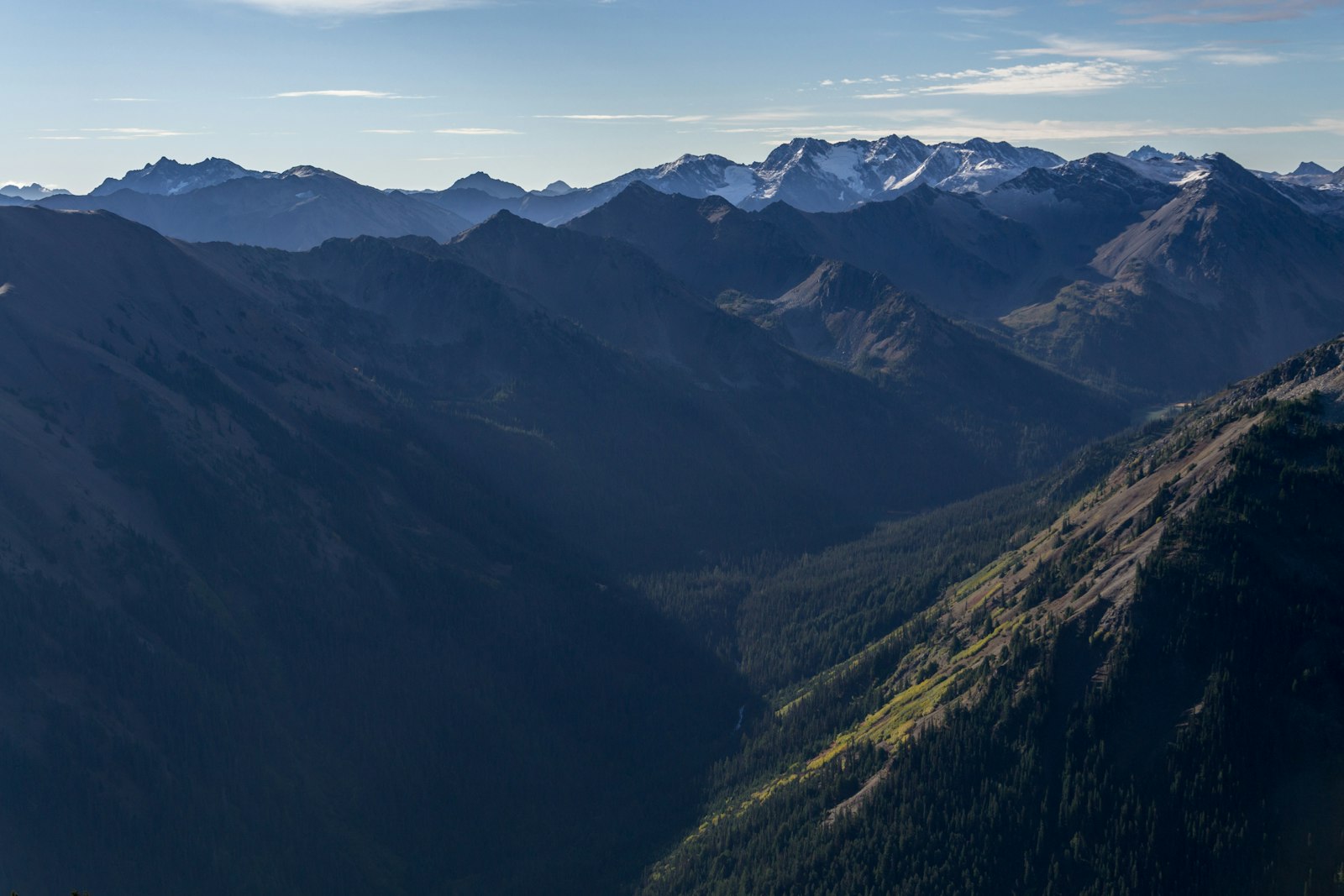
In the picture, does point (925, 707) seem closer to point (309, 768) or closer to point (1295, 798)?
point (1295, 798)

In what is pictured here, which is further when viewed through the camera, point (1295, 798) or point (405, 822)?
point (405, 822)

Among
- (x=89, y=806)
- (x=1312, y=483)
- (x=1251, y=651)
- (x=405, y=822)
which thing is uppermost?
(x=1312, y=483)

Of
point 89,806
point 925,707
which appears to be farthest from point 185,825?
point 925,707

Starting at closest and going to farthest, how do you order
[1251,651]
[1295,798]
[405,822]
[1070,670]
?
[1295,798], [1251,651], [1070,670], [405,822]

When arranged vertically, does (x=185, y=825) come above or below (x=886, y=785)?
below

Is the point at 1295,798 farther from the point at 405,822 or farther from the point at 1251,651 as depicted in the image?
the point at 405,822

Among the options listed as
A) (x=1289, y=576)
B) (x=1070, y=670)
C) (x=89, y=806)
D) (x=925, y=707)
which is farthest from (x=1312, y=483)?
(x=89, y=806)

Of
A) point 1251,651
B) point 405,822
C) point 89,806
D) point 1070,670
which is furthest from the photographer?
point 405,822
